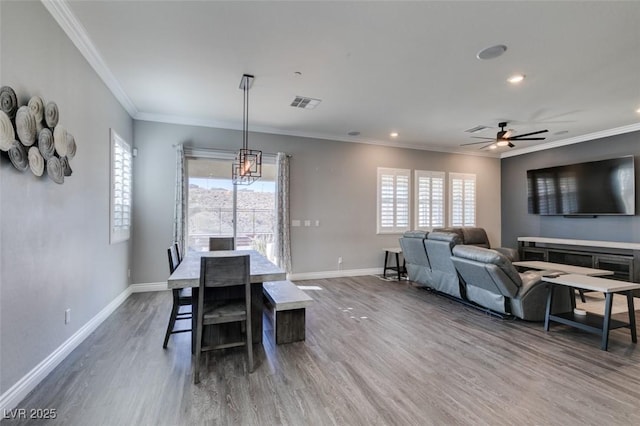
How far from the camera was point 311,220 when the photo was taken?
Answer: 6148mm

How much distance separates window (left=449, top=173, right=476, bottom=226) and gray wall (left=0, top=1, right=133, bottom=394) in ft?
23.4

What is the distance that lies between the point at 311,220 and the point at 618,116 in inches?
222

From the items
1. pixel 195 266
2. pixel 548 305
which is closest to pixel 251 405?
pixel 195 266

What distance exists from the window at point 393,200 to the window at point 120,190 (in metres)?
4.87

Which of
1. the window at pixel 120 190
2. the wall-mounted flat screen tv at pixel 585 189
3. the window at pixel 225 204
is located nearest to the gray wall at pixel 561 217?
the wall-mounted flat screen tv at pixel 585 189

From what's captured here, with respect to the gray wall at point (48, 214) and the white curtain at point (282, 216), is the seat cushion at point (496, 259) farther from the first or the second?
the gray wall at point (48, 214)

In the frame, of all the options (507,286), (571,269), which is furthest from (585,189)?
(507,286)

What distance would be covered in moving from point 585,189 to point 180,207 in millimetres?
7916

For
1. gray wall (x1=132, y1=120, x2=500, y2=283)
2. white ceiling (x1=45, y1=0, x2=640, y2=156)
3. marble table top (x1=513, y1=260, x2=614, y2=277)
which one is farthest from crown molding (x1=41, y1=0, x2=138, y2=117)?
marble table top (x1=513, y1=260, x2=614, y2=277)

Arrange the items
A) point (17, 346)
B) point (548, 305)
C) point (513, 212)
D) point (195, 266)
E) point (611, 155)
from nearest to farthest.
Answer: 1. point (17, 346)
2. point (195, 266)
3. point (548, 305)
4. point (611, 155)
5. point (513, 212)

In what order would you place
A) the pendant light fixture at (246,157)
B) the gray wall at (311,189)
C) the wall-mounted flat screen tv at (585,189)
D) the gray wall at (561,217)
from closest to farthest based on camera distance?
the pendant light fixture at (246,157), the gray wall at (311,189), the wall-mounted flat screen tv at (585,189), the gray wall at (561,217)

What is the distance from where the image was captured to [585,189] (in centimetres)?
600

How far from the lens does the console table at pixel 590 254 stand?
5129 mm

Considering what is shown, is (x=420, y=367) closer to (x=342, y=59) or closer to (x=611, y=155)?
(x=342, y=59)
